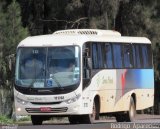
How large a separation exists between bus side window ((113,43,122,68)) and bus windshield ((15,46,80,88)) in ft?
10.5

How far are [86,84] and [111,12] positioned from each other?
16.3 meters

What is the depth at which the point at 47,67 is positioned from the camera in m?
23.3

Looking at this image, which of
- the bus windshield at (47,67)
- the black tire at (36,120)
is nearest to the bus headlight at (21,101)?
the bus windshield at (47,67)

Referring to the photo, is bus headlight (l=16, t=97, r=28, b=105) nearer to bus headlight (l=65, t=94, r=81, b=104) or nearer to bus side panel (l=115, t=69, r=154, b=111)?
bus headlight (l=65, t=94, r=81, b=104)

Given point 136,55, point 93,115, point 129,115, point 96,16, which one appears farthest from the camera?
point 96,16

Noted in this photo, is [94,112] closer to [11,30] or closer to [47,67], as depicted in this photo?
[47,67]

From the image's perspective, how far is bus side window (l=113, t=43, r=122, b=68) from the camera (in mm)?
26139

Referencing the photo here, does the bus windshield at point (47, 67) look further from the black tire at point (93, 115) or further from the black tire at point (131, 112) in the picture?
the black tire at point (131, 112)

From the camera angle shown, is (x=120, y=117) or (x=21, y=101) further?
(x=120, y=117)

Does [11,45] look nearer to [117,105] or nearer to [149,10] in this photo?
[117,105]

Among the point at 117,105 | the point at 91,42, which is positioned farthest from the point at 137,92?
the point at 91,42

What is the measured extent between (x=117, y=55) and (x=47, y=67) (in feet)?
13.2

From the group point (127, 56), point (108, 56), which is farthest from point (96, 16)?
point (108, 56)

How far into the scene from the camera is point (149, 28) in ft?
134
